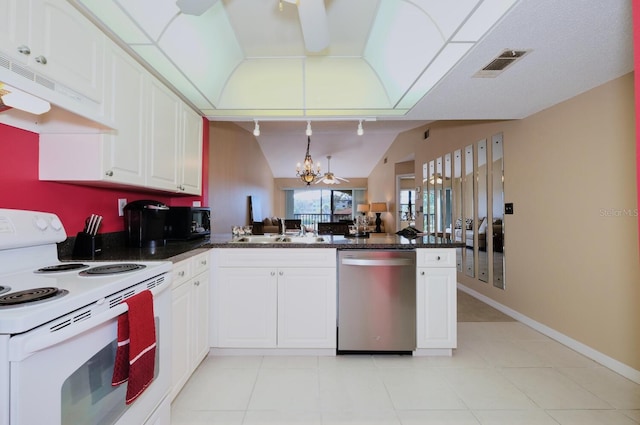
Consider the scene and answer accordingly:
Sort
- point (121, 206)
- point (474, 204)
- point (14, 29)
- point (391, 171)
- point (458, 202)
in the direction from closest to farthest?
point (14, 29) < point (121, 206) < point (474, 204) < point (458, 202) < point (391, 171)

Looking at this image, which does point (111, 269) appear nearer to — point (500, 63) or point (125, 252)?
point (125, 252)

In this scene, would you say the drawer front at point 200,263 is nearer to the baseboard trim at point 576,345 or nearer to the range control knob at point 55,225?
the range control knob at point 55,225

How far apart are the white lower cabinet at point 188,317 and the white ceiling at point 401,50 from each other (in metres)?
1.45

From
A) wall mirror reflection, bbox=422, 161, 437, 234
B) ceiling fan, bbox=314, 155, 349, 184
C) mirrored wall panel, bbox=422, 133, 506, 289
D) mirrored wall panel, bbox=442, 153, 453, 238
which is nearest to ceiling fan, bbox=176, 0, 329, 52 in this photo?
mirrored wall panel, bbox=422, 133, 506, 289

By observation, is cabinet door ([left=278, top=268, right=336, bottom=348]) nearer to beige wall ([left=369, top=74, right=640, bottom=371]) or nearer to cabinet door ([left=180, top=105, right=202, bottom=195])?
cabinet door ([left=180, top=105, right=202, bottom=195])

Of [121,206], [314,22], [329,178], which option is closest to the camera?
[314,22]

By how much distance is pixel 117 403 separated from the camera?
3.80ft

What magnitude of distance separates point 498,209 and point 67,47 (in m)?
4.10

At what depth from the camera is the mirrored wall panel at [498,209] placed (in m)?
3.50

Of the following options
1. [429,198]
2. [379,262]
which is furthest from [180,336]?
[429,198]

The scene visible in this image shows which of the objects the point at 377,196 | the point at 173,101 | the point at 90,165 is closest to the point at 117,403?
the point at 90,165

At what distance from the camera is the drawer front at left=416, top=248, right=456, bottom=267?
234cm

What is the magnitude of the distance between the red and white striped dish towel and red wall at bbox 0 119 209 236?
36.5 inches

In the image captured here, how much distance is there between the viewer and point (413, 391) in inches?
76.4
